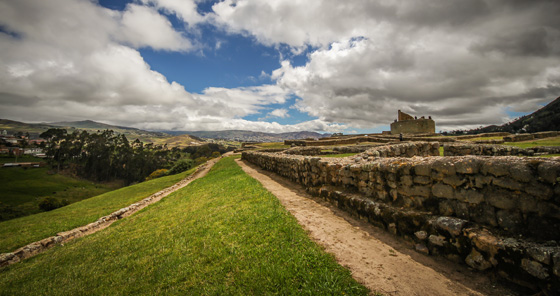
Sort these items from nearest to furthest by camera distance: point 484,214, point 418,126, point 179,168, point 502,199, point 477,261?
1. point 477,261
2. point 502,199
3. point 484,214
4. point 418,126
5. point 179,168

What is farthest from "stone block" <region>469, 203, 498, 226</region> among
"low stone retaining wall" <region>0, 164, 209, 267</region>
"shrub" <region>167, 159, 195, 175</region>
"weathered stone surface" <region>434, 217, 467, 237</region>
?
"shrub" <region>167, 159, 195, 175</region>

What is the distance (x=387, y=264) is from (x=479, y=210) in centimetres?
211

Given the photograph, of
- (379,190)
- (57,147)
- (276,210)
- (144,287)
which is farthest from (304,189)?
(57,147)

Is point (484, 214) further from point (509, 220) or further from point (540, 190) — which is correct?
point (540, 190)

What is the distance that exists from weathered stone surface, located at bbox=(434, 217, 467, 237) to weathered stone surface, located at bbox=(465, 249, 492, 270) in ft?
1.26

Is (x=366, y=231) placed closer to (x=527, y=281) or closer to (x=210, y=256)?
(x=527, y=281)

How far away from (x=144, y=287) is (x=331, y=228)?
4743 mm

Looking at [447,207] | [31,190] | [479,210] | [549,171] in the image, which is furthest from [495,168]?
[31,190]

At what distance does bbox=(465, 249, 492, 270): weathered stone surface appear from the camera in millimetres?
3560

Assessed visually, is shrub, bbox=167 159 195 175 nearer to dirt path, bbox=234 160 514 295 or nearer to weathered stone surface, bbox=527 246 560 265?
dirt path, bbox=234 160 514 295

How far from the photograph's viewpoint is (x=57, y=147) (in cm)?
8206

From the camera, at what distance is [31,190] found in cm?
5031

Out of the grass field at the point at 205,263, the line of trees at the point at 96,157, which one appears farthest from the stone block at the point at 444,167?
the line of trees at the point at 96,157

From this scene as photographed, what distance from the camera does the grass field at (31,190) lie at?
38938 mm
